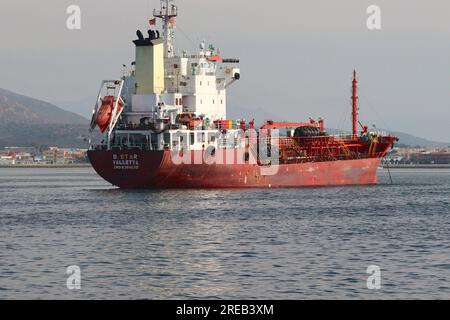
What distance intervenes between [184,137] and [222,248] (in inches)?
1298

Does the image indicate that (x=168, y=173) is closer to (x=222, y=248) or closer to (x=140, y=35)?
(x=140, y=35)

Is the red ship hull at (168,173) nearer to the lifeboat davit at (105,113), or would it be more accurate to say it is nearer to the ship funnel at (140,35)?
the lifeboat davit at (105,113)

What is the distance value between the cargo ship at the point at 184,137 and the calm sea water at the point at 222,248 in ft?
18.3

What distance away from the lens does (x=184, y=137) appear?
233 ft

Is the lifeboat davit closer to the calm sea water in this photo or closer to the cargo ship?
the cargo ship

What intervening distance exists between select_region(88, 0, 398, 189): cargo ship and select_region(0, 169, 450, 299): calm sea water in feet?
18.3

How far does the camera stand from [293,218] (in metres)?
51.0

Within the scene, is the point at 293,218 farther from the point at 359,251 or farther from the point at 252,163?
the point at 252,163

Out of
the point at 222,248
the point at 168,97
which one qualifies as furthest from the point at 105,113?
the point at 222,248

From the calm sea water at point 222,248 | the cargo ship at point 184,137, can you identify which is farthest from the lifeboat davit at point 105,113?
the calm sea water at point 222,248

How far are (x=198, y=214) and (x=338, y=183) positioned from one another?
35356 millimetres

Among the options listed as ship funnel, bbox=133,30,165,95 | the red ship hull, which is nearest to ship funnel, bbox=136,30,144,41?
ship funnel, bbox=133,30,165,95

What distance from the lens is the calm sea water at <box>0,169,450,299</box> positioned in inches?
1164

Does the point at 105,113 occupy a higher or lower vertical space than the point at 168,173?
higher
